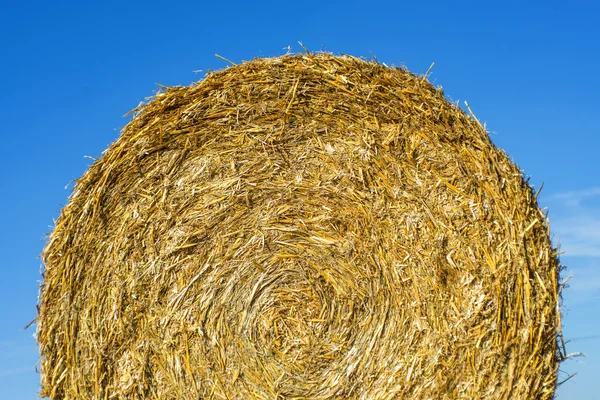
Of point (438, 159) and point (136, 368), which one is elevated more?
point (438, 159)

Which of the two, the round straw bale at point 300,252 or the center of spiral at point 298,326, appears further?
the center of spiral at point 298,326

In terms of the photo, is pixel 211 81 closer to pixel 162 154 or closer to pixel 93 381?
pixel 162 154

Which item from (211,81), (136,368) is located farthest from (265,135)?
(136,368)

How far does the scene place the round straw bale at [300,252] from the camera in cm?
381

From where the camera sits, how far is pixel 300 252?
4.01m

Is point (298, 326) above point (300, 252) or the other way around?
the other way around

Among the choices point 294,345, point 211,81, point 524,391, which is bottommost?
point 524,391

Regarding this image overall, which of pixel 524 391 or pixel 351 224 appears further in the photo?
pixel 351 224

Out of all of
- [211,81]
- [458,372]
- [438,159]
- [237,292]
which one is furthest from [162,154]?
[458,372]

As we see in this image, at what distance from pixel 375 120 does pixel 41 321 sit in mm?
→ 2098

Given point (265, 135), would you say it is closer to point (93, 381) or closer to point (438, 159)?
point (438, 159)

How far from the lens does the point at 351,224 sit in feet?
13.0

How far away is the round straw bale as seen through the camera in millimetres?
3807

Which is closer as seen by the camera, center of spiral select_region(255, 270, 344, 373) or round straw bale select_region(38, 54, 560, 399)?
round straw bale select_region(38, 54, 560, 399)
